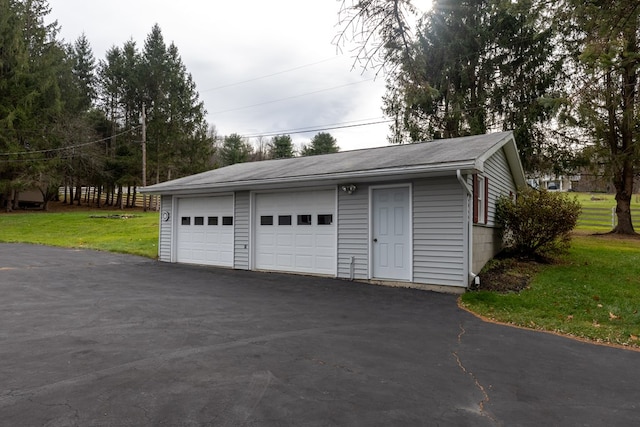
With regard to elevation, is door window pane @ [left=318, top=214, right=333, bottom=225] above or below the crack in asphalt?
above

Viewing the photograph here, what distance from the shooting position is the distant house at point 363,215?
755 cm

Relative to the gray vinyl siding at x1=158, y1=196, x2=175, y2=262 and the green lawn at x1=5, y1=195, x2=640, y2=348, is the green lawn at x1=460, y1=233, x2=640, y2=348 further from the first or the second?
the gray vinyl siding at x1=158, y1=196, x2=175, y2=262

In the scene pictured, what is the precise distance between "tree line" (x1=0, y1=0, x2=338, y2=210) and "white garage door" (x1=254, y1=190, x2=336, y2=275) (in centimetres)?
1965

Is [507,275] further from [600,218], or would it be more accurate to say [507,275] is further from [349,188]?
[600,218]

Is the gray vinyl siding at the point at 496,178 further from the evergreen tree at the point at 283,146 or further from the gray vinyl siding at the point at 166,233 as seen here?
the evergreen tree at the point at 283,146

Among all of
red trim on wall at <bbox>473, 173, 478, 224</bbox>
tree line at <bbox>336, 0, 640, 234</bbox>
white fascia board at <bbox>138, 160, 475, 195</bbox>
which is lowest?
red trim on wall at <bbox>473, 173, 478, 224</bbox>

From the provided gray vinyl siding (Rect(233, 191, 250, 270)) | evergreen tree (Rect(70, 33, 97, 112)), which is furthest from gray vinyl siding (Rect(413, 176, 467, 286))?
evergreen tree (Rect(70, 33, 97, 112))

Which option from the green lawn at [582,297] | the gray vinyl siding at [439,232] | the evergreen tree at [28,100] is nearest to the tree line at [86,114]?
the evergreen tree at [28,100]

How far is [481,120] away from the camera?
17.9 meters

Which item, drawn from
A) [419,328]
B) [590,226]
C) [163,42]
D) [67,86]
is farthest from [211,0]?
[67,86]

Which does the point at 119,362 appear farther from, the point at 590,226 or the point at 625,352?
the point at 590,226

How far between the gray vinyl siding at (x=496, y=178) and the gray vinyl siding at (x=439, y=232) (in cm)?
201

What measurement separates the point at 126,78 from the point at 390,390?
3265 centimetres

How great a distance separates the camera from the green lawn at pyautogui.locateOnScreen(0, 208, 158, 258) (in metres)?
15.5
